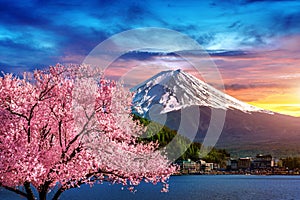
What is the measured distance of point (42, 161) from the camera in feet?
56.4

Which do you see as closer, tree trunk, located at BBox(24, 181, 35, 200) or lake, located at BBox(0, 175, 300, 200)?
→ tree trunk, located at BBox(24, 181, 35, 200)

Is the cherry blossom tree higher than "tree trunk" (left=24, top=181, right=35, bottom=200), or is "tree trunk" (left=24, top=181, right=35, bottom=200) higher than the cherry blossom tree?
the cherry blossom tree

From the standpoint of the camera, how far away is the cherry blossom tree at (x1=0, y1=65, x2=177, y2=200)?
1666 centimetres

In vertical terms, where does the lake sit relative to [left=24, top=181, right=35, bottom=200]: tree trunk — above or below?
below

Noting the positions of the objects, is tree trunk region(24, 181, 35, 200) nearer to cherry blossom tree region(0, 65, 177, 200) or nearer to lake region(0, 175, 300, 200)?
cherry blossom tree region(0, 65, 177, 200)

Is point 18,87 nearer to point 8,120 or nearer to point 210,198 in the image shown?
point 8,120

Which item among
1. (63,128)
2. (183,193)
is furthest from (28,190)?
(183,193)

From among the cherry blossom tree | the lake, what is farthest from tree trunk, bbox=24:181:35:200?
the lake

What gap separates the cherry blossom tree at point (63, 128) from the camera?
16.7m

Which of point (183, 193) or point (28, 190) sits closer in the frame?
point (28, 190)

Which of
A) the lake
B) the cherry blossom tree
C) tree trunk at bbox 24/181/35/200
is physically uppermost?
the cherry blossom tree

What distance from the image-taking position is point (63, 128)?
18031 mm

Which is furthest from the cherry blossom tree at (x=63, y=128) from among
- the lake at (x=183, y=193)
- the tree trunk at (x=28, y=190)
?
the lake at (x=183, y=193)

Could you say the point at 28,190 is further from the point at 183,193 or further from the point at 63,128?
the point at 183,193
